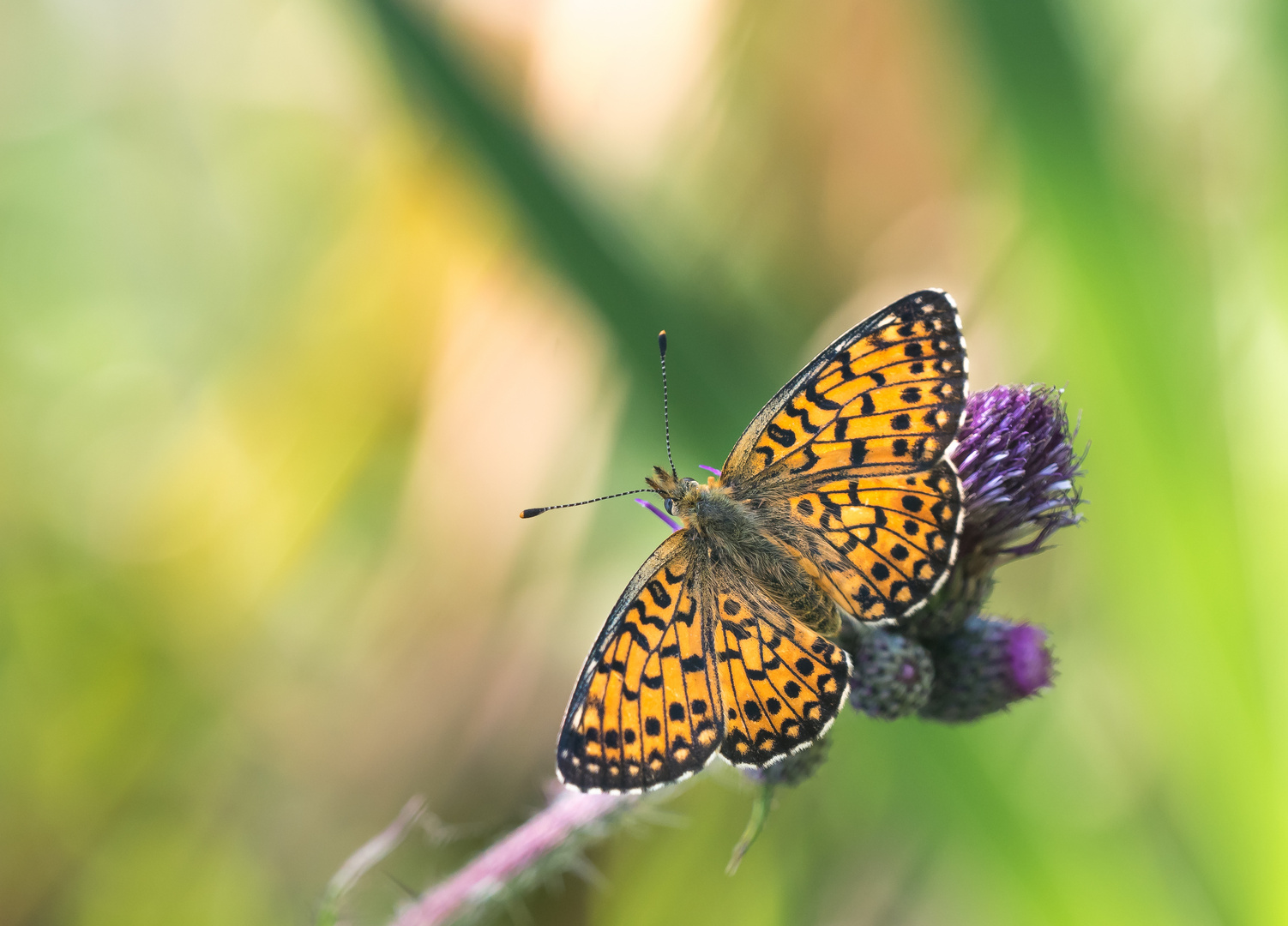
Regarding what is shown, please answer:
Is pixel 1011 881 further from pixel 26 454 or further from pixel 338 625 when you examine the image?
pixel 26 454

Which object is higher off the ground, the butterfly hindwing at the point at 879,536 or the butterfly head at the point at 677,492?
the butterfly head at the point at 677,492

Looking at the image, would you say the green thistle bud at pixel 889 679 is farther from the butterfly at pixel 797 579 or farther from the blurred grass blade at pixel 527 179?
the blurred grass blade at pixel 527 179

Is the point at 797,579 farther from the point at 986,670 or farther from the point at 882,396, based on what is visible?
the point at 986,670

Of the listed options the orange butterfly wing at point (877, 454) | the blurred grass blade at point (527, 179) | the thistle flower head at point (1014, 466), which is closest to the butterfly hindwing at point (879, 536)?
the orange butterfly wing at point (877, 454)

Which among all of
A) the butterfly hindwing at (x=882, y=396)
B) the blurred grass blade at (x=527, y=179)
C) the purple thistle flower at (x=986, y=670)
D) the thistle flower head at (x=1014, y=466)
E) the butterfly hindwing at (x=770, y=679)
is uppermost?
the blurred grass blade at (x=527, y=179)

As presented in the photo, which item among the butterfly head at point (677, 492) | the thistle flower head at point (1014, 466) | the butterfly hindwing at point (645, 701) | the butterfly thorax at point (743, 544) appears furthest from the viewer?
the butterfly head at point (677, 492)

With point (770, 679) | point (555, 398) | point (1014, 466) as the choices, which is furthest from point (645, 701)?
point (555, 398)
